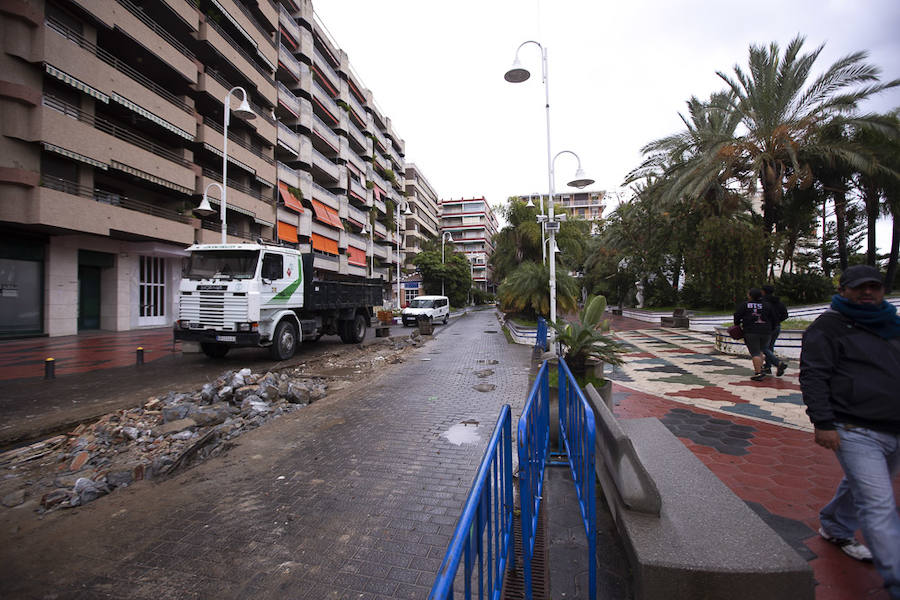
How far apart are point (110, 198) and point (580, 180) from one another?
19.0 meters

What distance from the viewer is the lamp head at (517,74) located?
11.0 m

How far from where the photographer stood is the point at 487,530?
1762mm

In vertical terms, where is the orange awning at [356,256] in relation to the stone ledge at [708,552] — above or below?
above

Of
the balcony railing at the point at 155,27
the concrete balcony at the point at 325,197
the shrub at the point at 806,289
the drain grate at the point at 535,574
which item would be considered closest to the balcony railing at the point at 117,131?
the balcony railing at the point at 155,27

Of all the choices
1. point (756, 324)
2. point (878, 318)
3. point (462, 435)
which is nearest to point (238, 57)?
point (462, 435)

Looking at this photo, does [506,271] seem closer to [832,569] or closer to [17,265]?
[17,265]

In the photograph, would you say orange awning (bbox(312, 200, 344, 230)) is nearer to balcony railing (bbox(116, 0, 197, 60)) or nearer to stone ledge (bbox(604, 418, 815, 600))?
balcony railing (bbox(116, 0, 197, 60))

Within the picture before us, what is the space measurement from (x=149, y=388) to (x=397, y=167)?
1983 inches

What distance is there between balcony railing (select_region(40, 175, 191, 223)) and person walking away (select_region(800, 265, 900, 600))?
65.0 ft

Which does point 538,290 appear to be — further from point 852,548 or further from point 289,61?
point 289,61

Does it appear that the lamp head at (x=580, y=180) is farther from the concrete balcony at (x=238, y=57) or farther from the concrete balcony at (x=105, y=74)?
the concrete balcony at (x=238, y=57)

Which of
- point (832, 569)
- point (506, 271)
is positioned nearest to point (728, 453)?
point (832, 569)

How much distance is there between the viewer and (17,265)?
15.1 meters

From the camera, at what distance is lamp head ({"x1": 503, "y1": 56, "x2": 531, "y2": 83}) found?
36.0 feet
